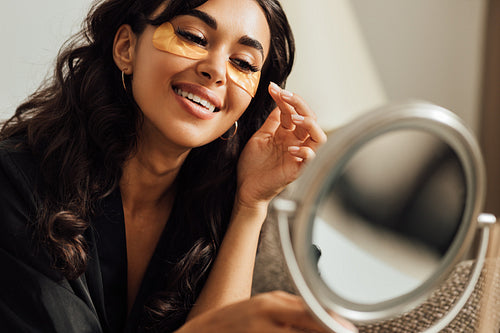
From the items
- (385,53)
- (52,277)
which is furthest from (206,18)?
(385,53)

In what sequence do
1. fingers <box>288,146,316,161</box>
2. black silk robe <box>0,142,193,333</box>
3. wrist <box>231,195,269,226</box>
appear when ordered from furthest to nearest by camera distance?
wrist <box>231,195,269,226</box> < fingers <box>288,146,316,161</box> < black silk robe <box>0,142,193,333</box>

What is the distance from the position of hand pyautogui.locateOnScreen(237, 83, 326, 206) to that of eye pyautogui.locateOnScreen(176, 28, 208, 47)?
5.6 inches

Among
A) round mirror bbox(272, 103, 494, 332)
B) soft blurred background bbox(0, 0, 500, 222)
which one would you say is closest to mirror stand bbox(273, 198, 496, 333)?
round mirror bbox(272, 103, 494, 332)

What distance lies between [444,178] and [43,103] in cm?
77

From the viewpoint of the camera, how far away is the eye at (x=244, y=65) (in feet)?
2.65

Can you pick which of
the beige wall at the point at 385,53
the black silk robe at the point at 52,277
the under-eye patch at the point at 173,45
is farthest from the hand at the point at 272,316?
the beige wall at the point at 385,53

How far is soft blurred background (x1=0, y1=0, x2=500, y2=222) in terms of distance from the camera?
1508mm

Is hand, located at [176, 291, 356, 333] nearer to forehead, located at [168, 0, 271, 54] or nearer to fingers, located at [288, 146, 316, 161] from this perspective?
fingers, located at [288, 146, 316, 161]

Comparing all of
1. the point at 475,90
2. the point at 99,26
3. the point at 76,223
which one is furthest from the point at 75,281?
the point at 475,90

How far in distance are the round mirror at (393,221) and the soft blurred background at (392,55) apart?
90 centimetres

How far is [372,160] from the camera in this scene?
1.47 feet

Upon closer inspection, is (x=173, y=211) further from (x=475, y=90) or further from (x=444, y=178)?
(x=475, y=90)

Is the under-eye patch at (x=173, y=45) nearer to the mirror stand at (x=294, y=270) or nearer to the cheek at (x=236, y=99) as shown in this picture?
the cheek at (x=236, y=99)

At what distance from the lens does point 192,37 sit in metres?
0.78
